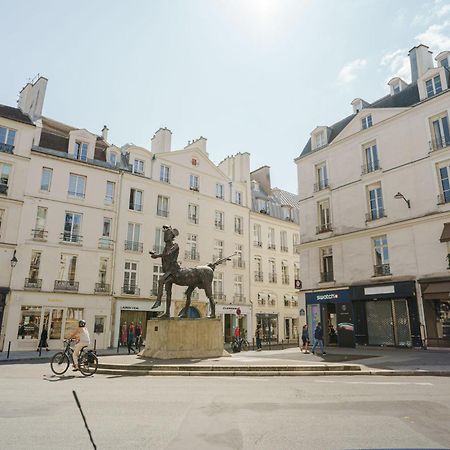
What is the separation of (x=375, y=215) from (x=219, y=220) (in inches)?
666

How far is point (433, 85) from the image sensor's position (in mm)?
22781

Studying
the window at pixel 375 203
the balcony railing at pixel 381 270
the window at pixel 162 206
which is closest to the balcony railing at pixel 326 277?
the balcony railing at pixel 381 270

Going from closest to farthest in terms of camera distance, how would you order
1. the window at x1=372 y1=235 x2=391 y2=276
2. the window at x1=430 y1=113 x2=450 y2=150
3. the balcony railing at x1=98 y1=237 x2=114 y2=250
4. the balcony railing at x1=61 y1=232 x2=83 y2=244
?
1. the window at x1=430 y1=113 x2=450 y2=150
2. the window at x1=372 y1=235 x2=391 y2=276
3. the balcony railing at x1=61 y1=232 x2=83 y2=244
4. the balcony railing at x1=98 y1=237 x2=114 y2=250

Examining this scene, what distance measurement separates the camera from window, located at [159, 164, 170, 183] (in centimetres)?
3478

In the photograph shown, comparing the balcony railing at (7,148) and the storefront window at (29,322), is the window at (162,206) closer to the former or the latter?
the balcony railing at (7,148)

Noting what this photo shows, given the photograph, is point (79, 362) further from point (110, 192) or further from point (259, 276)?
point (259, 276)

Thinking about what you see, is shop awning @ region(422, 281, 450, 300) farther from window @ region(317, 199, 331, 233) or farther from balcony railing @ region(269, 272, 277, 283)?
balcony railing @ region(269, 272, 277, 283)

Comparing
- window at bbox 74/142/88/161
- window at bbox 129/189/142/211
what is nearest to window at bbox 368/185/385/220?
window at bbox 129/189/142/211

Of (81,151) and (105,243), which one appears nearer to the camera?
(105,243)

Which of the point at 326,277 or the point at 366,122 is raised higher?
the point at 366,122

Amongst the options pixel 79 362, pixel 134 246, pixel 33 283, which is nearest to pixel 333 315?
pixel 134 246

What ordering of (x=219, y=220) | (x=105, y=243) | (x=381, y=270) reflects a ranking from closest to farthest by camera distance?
(x=381, y=270) < (x=105, y=243) < (x=219, y=220)

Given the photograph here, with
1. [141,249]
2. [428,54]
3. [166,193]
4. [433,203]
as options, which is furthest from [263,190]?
[433,203]

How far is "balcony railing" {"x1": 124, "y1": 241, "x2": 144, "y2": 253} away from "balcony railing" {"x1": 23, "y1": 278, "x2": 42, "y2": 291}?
269 inches
